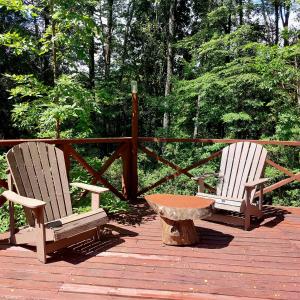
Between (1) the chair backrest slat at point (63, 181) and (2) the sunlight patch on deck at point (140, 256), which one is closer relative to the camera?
(2) the sunlight patch on deck at point (140, 256)

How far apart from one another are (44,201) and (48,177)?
25cm

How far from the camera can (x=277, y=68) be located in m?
6.87

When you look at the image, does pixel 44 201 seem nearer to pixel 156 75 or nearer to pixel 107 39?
pixel 107 39

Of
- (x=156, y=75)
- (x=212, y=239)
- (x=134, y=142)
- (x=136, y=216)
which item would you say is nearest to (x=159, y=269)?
(x=212, y=239)

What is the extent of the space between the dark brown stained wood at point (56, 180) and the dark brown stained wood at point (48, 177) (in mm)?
31

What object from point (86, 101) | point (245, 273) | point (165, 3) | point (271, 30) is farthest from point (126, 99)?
point (245, 273)

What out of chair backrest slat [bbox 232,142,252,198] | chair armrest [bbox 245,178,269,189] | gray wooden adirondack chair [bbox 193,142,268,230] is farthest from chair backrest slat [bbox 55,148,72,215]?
chair backrest slat [bbox 232,142,252,198]

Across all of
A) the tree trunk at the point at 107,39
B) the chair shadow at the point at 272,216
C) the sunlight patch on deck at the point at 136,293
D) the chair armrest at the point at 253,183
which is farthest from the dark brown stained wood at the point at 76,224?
the tree trunk at the point at 107,39

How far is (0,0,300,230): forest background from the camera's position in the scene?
3.91 m

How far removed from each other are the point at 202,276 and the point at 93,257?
3.08 feet

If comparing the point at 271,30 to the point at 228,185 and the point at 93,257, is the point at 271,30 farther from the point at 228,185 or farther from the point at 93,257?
the point at 93,257

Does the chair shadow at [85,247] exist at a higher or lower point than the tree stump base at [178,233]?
lower

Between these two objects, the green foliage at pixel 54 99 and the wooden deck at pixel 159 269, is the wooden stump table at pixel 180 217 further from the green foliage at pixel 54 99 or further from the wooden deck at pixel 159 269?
the green foliage at pixel 54 99

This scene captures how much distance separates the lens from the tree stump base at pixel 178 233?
3.09m
